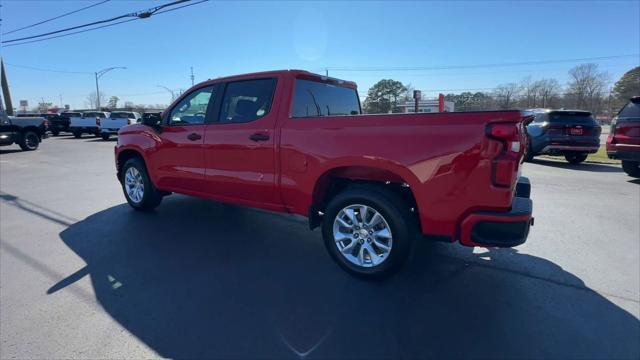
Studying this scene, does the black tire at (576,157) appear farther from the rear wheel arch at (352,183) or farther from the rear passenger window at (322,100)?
the rear wheel arch at (352,183)

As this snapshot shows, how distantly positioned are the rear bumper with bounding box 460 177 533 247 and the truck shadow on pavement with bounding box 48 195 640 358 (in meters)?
0.55

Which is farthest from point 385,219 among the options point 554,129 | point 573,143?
point 573,143

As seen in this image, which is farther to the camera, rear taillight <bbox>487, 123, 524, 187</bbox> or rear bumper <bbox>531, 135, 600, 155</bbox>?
rear bumper <bbox>531, 135, 600, 155</bbox>

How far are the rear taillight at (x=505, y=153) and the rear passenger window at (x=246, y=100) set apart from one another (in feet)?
7.63

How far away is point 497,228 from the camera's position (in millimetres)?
2775

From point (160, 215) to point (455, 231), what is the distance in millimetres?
4473

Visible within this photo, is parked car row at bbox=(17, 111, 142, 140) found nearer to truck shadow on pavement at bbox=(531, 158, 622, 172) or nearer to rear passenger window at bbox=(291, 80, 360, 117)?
rear passenger window at bbox=(291, 80, 360, 117)

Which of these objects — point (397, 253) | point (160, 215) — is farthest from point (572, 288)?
point (160, 215)

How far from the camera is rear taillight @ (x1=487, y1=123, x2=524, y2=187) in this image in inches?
104

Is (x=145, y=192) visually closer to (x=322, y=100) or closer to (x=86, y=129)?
(x=322, y=100)

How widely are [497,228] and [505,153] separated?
1.91 ft

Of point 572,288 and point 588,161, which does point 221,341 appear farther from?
point 588,161

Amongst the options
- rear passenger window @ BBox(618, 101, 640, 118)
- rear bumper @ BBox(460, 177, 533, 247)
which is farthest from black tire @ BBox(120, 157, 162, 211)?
rear passenger window @ BBox(618, 101, 640, 118)

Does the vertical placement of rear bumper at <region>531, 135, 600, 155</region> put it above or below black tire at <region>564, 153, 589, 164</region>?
above
